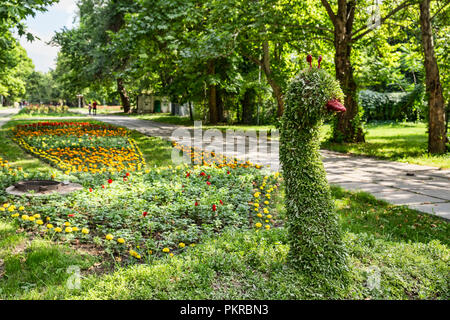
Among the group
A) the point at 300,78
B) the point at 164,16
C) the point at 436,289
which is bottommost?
the point at 436,289

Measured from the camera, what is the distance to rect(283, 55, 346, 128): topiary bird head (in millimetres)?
2871

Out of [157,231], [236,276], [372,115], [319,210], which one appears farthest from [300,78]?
[372,115]

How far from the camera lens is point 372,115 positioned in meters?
25.8

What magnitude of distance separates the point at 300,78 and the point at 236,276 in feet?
5.90

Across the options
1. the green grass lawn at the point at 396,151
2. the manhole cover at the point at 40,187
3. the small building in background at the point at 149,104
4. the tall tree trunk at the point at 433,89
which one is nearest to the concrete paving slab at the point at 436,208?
the green grass lawn at the point at 396,151

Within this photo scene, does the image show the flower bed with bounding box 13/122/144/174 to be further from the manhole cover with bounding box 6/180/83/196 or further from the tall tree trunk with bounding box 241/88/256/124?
the tall tree trunk with bounding box 241/88/256/124

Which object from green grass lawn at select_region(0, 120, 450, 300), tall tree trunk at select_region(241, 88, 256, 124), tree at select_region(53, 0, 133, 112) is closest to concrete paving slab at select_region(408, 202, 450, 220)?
green grass lawn at select_region(0, 120, 450, 300)

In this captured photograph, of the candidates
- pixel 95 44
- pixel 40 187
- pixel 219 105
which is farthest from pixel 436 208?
pixel 219 105

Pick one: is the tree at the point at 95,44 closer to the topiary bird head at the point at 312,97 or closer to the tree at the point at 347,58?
the tree at the point at 347,58

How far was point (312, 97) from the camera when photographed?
288 centimetres

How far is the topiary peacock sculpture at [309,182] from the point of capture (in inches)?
116

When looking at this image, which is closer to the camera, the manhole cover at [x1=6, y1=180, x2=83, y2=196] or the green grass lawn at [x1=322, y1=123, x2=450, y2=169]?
the manhole cover at [x1=6, y1=180, x2=83, y2=196]

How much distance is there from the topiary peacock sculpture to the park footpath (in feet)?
9.79

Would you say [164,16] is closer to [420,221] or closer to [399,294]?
[420,221]
